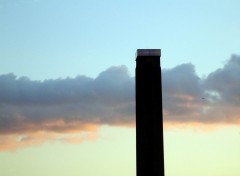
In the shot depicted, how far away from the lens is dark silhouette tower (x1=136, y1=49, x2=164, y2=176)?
45.9m

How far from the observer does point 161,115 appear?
153 feet

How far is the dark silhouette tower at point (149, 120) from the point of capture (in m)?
45.9

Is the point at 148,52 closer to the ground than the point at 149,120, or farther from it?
farther from it

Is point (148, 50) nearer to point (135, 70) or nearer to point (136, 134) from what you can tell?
point (135, 70)

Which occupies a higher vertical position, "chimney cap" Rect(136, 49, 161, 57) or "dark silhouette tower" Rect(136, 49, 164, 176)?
"chimney cap" Rect(136, 49, 161, 57)

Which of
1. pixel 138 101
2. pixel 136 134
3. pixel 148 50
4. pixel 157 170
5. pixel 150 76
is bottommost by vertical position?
pixel 157 170

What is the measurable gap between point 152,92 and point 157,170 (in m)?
8.93

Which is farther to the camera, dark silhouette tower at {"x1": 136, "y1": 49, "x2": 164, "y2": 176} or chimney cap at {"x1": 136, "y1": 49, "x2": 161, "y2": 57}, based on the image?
chimney cap at {"x1": 136, "y1": 49, "x2": 161, "y2": 57}

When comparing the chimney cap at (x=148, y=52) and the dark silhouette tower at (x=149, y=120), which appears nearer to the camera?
the dark silhouette tower at (x=149, y=120)

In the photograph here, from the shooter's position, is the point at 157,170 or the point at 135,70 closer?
the point at 157,170

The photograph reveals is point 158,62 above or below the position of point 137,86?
above

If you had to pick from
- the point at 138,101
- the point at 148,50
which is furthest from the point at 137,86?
the point at 148,50

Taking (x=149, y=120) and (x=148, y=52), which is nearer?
(x=149, y=120)

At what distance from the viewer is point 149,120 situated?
46.1 metres
